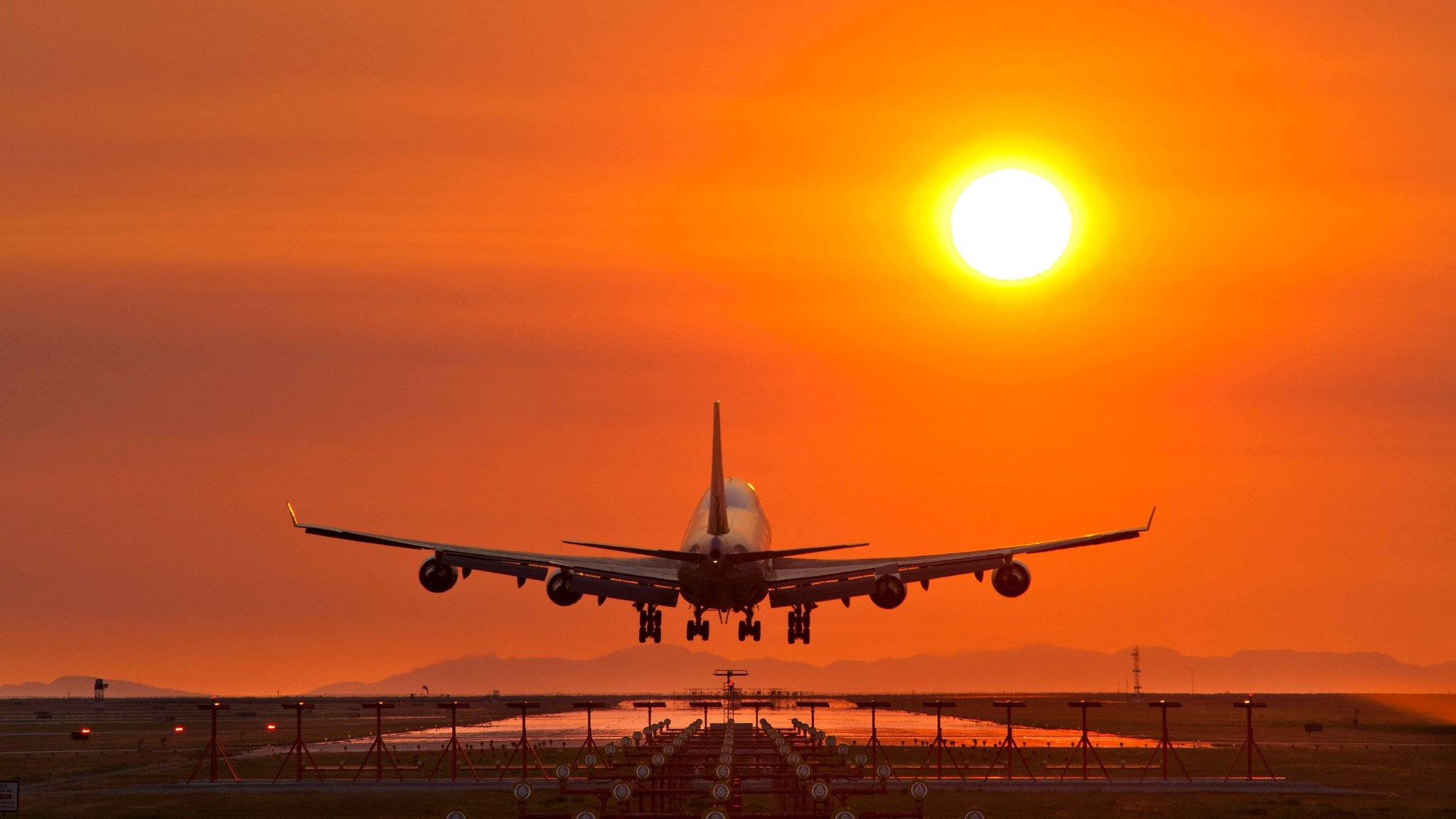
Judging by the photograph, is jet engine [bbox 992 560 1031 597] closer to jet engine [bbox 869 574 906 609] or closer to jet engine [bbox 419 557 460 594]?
jet engine [bbox 869 574 906 609]

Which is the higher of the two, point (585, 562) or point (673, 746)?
point (585, 562)

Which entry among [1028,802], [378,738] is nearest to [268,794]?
[378,738]

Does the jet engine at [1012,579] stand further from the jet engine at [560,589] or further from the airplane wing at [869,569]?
the jet engine at [560,589]

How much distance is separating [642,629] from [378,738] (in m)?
28.0

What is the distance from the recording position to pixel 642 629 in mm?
96625

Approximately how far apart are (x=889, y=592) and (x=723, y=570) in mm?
9042

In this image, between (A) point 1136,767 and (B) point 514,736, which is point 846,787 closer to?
(A) point 1136,767

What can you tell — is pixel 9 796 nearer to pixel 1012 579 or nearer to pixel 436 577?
pixel 436 577

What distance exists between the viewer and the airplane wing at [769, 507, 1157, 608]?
9181 centimetres

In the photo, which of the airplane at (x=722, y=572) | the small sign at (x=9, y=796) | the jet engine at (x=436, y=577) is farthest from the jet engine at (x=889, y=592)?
the small sign at (x=9, y=796)

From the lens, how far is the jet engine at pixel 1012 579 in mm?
90875

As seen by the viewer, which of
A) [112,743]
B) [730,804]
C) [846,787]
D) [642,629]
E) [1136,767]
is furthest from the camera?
[112,743]

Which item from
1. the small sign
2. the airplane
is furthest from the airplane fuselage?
the small sign

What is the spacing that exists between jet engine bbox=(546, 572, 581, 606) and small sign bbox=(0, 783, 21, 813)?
1052 inches
